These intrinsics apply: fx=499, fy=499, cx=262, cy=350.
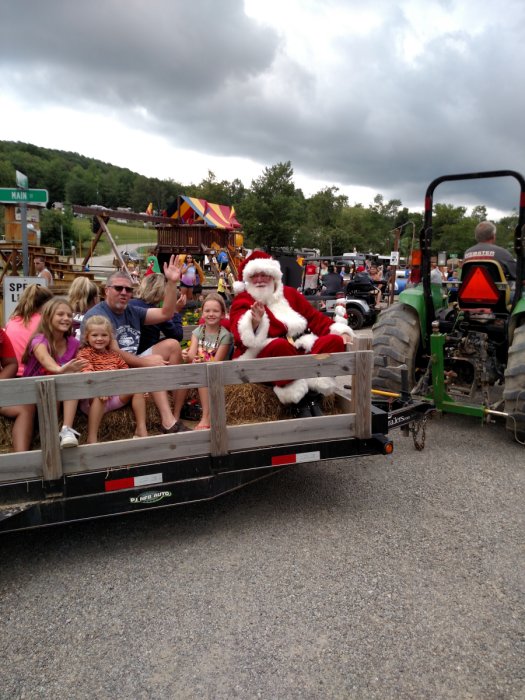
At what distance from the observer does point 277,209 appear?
4356 cm

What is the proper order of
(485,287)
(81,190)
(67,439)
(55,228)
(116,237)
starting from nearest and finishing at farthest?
1. (67,439)
2. (485,287)
3. (55,228)
4. (116,237)
5. (81,190)

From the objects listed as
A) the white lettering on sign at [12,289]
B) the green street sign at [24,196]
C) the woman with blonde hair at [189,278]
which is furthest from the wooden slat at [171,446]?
the green street sign at [24,196]

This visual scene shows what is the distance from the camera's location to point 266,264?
4035mm

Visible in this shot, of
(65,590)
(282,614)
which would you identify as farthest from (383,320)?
(65,590)

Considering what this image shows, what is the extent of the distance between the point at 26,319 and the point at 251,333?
5.07 feet

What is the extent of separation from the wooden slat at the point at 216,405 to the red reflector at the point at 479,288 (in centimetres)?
321

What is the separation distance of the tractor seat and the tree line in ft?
45.4

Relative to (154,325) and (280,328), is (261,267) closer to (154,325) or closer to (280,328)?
(280,328)

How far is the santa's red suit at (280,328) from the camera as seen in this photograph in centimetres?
365

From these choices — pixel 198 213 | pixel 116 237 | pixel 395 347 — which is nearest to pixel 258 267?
pixel 395 347

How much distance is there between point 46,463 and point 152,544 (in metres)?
0.89

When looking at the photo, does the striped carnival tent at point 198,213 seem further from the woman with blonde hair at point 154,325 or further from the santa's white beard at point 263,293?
the santa's white beard at point 263,293

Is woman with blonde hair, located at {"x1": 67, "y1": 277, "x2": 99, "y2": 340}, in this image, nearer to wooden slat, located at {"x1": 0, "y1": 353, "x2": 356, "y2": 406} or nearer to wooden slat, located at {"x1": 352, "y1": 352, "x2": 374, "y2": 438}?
wooden slat, located at {"x1": 0, "y1": 353, "x2": 356, "y2": 406}

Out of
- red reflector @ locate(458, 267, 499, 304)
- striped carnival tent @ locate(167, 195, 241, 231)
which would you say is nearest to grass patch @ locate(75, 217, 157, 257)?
striped carnival tent @ locate(167, 195, 241, 231)
